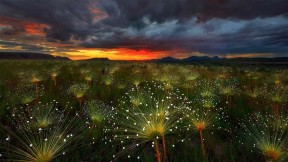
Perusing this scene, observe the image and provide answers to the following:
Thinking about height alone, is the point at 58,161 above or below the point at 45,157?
below

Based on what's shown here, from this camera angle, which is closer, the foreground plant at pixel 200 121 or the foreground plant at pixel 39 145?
the foreground plant at pixel 39 145

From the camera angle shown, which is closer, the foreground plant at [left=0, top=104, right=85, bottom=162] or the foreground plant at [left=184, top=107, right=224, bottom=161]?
the foreground plant at [left=0, top=104, right=85, bottom=162]

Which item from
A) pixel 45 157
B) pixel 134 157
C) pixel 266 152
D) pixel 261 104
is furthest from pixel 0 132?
pixel 261 104

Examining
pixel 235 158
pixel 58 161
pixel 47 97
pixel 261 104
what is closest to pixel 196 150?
pixel 235 158

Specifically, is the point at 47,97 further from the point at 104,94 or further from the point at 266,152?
the point at 266,152

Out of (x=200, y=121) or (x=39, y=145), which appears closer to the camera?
(x=39, y=145)

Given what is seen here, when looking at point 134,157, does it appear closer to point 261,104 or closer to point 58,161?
point 58,161

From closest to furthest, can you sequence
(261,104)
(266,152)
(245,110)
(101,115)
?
(266,152), (101,115), (245,110), (261,104)

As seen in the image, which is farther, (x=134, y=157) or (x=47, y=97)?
(x=47, y=97)

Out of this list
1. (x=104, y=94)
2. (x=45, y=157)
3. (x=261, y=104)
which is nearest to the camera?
(x=45, y=157)
